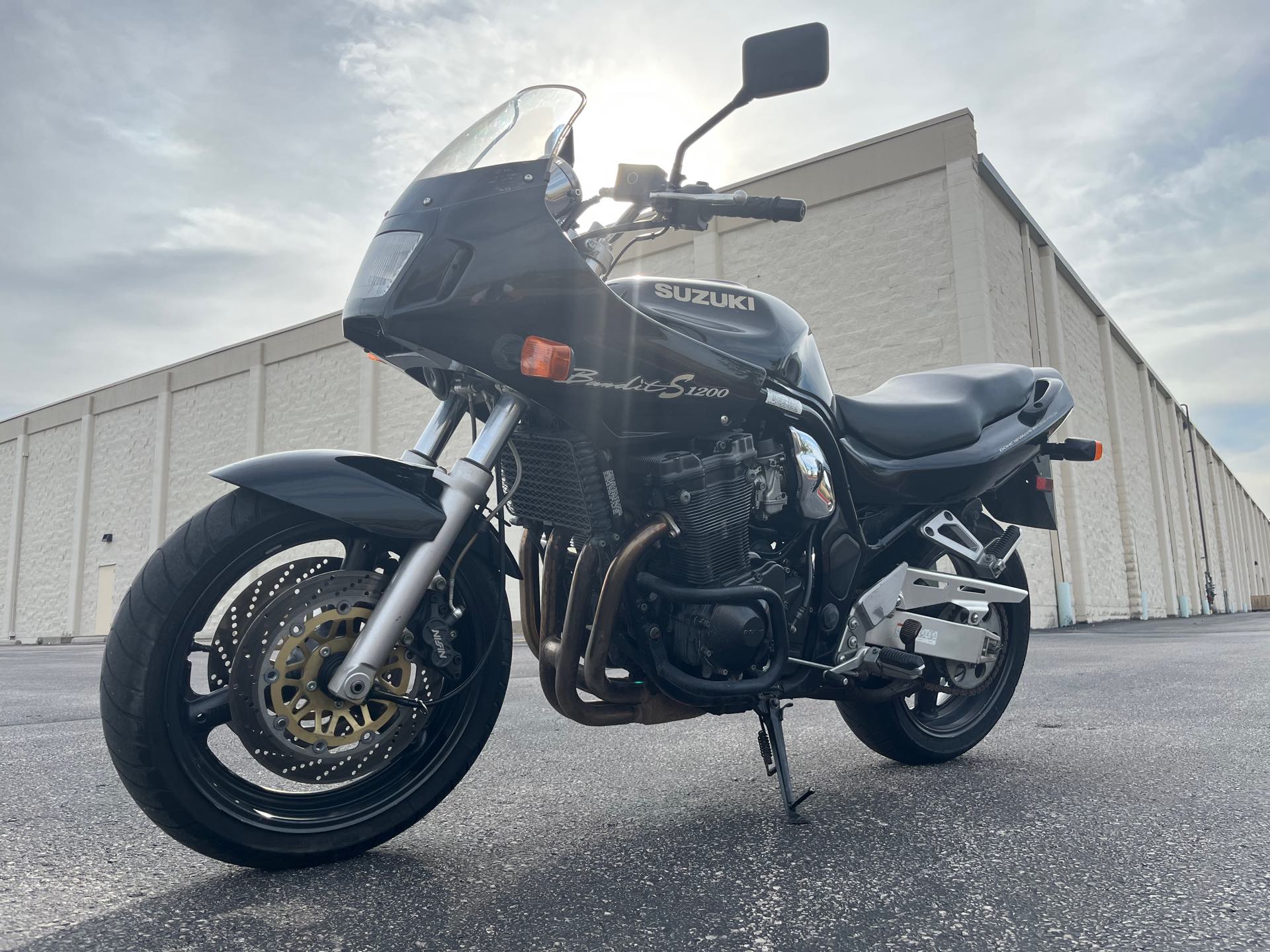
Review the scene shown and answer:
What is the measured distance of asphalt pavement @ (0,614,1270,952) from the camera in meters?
1.66

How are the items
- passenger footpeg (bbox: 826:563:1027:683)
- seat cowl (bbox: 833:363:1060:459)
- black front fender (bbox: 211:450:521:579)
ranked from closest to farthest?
black front fender (bbox: 211:450:521:579), passenger footpeg (bbox: 826:563:1027:683), seat cowl (bbox: 833:363:1060:459)

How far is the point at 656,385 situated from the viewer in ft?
7.69

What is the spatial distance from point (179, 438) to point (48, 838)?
2631 cm

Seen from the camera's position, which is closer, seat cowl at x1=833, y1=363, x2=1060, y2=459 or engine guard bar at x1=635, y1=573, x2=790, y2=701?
engine guard bar at x1=635, y1=573, x2=790, y2=701

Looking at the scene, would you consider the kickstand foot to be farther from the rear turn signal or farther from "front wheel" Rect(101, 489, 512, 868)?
the rear turn signal

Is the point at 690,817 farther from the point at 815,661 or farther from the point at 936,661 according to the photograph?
the point at 936,661

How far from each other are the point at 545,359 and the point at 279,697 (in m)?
0.91

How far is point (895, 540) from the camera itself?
3.03 meters

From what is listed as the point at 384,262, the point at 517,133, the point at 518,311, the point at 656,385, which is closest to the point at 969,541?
the point at 656,385

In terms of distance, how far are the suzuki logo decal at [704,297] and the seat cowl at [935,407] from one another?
480mm

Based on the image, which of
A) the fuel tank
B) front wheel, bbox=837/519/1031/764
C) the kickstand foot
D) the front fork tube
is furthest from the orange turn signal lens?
front wheel, bbox=837/519/1031/764

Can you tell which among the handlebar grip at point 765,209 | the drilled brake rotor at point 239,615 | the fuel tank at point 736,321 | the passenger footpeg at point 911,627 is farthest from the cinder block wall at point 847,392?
the drilled brake rotor at point 239,615

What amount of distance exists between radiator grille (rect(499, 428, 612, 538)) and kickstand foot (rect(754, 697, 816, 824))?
65cm

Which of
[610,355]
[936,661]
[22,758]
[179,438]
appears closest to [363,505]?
[610,355]
